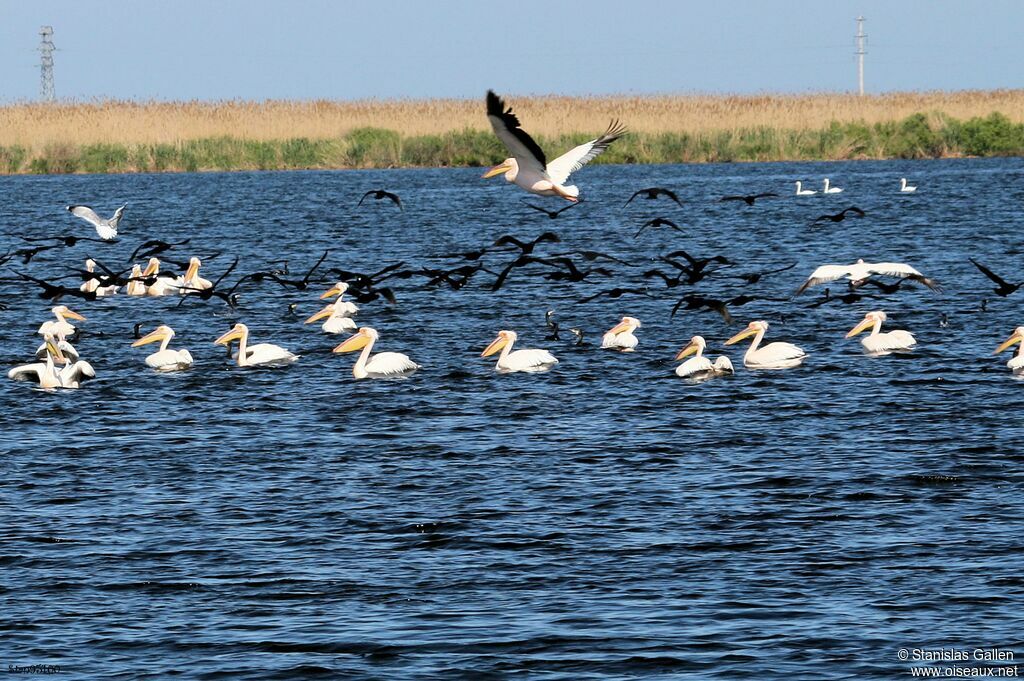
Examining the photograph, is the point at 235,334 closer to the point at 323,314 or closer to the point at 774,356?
the point at 323,314

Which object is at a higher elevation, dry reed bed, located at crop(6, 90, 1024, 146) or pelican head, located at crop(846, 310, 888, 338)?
dry reed bed, located at crop(6, 90, 1024, 146)

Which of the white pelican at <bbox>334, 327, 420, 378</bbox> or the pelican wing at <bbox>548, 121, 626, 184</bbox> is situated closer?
the white pelican at <bbox>334, 327, 420, 378</bbox>

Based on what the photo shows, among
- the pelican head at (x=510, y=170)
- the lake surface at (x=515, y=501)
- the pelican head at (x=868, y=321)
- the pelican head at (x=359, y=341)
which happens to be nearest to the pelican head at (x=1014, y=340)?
the lake surface at (x=515, y=501)

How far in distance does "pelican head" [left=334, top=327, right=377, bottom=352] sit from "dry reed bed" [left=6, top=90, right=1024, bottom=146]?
34966mm

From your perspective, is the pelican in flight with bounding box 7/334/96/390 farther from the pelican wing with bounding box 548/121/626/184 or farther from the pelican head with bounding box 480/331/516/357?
Result: the pelican wing with bounding box 548/121/626/184

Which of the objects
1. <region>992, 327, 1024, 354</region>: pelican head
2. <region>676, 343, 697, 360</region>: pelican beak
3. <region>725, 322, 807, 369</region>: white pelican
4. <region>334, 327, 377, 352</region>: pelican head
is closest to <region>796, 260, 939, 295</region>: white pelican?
<region>992, 327, 1024, 354</region>: pelican head

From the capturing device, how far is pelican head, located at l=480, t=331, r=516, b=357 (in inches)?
706

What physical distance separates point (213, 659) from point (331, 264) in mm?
22819

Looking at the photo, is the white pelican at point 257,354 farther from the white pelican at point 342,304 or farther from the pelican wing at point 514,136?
the pelican wing at point 514,136

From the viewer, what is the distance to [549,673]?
830 cm

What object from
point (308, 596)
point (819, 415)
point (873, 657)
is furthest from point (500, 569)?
point (819, 415)

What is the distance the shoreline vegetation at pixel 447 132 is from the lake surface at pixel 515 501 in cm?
3095

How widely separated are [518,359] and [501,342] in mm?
511

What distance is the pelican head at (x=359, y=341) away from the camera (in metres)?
18.2
